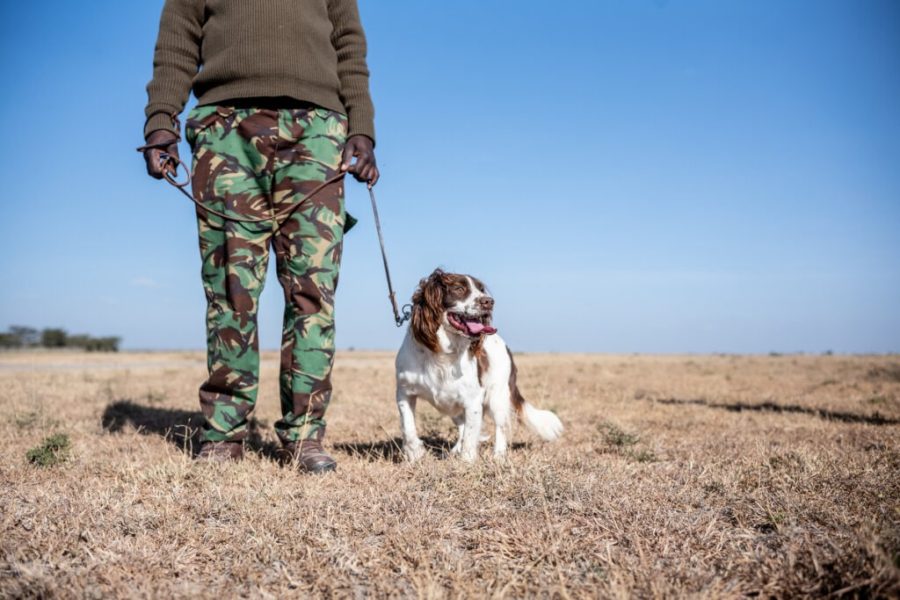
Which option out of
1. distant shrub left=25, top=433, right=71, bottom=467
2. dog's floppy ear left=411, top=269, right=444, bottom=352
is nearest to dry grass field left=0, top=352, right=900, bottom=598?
distant shrub left=25, top=433, right=71, bottom=467

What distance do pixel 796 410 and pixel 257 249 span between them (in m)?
7.22

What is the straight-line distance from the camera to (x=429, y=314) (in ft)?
15.2

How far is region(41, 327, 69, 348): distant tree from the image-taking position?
5872 cm

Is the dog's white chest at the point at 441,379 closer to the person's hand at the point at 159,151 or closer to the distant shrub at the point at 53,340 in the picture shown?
the person's hand at the point at 159,151

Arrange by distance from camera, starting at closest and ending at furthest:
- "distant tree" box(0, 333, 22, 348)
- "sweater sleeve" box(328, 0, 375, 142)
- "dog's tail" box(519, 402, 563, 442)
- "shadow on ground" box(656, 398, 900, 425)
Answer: "sweater sleeve" box(328, 0, 375, 142), "dog's tail" box(519, 402, 563, 442), "shadow on ground" box(656, 398, 900, 425), "distant tree" box(0, 333, 22, 348)

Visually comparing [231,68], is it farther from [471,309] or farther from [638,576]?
[638,576]

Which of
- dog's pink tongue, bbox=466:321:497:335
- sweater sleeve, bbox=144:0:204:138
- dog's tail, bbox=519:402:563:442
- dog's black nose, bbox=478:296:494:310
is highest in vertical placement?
sweater sleeve, bbox=144:0:204:138

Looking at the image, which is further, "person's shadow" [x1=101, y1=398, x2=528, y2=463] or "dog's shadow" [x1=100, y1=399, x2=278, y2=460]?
"dog's shadow" [x1=100, y1=399, x2=278, y2=460]

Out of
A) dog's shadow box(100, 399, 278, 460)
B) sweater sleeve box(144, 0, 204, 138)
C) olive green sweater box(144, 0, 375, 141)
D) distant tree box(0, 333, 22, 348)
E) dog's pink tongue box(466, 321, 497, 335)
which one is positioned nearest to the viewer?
olive green sweater box(144, 0, 375, 141)

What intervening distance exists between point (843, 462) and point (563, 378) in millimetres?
9270

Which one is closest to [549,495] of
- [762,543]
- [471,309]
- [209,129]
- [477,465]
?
[477,465]

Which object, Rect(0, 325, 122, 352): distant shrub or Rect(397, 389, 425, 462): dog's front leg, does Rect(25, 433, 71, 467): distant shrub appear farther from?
Rect(0, 325, 122, 352): distant shrub

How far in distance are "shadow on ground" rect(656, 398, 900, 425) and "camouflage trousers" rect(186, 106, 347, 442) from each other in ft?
19.8

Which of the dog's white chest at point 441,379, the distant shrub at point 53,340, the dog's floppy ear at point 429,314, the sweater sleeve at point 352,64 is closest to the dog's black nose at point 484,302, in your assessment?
the dog's floppy ear at point 429,314
